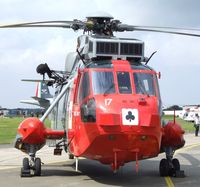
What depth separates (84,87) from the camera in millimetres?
12055

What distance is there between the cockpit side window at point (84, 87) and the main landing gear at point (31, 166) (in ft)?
8.60

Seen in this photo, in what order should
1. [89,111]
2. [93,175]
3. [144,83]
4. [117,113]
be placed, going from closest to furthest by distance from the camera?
[117,113] → [89,111] → [144,83] → [93,175]

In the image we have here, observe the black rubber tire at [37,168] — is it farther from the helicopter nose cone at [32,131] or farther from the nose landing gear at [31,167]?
the helicopter nose cone at [32,131]

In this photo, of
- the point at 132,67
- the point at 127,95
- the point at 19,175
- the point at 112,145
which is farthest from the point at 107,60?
the point at 19,175

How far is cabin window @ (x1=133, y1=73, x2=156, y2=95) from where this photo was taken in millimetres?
11727

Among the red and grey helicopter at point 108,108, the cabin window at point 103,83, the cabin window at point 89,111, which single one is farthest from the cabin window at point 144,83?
the cabin window at point 89,111

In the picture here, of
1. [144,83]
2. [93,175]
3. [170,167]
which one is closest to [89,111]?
[144,83]

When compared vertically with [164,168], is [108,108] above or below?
above

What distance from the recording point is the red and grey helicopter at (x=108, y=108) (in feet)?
35.2

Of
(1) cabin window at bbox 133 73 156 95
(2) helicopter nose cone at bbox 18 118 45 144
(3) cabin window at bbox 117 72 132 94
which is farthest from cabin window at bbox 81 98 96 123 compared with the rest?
(2) helicopter nose cone at bbox 18 118 45 144

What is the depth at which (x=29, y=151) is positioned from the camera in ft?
45.1

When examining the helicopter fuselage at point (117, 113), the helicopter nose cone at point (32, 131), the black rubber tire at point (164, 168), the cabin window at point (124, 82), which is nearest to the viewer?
the helicopter fuselage at point (117, 113)

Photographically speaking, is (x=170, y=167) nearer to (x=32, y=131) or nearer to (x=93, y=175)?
(x=93, y=175)

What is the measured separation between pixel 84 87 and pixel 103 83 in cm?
60
